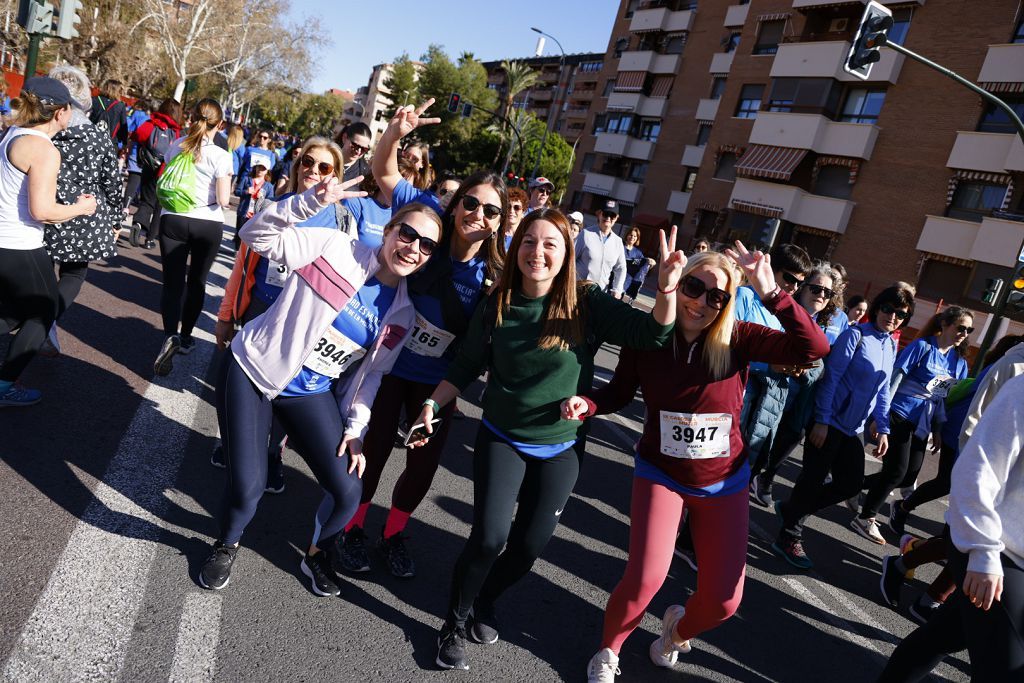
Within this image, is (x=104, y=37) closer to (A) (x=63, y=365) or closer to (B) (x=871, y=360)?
(A) (x=63, y=365)

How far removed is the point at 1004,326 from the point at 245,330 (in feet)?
81.3

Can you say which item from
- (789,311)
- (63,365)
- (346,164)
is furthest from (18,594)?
(346,164)

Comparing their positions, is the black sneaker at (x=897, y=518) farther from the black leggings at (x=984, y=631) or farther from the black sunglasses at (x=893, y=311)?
the black leggings at (x=984, y=631)

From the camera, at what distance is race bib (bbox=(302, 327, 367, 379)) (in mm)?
2891

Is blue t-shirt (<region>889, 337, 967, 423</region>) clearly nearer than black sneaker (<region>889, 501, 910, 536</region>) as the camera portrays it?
Yes

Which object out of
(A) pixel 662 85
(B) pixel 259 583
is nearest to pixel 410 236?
(B) pixel 259 583

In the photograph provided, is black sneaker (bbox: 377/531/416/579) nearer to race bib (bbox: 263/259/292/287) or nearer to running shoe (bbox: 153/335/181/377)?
race bib (bbox: 263/259/292/287)

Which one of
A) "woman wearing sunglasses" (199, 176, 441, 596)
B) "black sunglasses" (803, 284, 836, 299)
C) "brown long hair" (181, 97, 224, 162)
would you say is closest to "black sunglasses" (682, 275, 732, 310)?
"woman wearing sunglasses" (199, 176, 441, 596)

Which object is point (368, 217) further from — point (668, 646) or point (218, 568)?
point (668, 646)

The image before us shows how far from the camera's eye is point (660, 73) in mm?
40688

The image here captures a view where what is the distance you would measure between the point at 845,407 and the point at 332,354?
3.59 metres

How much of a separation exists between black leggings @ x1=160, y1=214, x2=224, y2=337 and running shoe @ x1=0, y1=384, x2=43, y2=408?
1.36m

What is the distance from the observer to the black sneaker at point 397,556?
3.47 metres

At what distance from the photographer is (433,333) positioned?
328 cm
